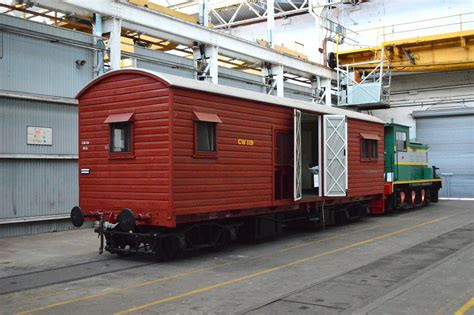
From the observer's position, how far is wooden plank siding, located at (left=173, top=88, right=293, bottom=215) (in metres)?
9.29

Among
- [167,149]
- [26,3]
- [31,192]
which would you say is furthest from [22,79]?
[167,149]

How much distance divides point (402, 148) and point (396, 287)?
1395cm

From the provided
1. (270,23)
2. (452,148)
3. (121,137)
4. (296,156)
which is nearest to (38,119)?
(121,137)

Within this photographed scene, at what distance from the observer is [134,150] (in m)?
9.67

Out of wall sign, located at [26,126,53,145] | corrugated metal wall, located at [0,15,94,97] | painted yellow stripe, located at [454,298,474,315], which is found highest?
corrugated metal wall, located at [0,15,94,97]

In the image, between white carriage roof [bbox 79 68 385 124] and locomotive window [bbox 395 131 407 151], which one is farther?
locomotive window [bbox 395 131 407 151]

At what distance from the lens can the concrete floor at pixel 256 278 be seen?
6352 mm

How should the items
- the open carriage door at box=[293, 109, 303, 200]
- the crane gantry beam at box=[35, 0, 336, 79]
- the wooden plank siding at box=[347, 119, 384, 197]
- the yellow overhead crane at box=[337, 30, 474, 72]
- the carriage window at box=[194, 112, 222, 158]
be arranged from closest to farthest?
the carriage window at box=[194, 112, 222, 158], the open carriage door at box=[293, 109, 303, 200], the crane gantry beam at box=[35, 0, 336, 79], the wooden plank siding at box=[347, 119, 384, 197], the yellow overhead crane at box=[337, 30, 474, 72]

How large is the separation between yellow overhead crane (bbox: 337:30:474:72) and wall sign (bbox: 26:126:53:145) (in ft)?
56.3

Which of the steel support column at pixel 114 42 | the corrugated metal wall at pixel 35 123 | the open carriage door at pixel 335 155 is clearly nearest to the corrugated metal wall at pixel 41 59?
the corrugated metal wall at pixel 35 123

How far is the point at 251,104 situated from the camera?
11156 millimetres

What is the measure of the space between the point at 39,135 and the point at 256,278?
828 centimetres

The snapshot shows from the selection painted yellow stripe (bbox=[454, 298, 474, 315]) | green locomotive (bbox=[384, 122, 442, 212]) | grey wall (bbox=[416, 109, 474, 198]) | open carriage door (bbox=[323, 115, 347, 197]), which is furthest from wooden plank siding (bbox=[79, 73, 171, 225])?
grey wall (bbox=[416, 109, 474, 198])

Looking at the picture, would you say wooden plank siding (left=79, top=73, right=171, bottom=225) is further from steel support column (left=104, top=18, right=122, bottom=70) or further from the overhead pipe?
the overhead pipe
